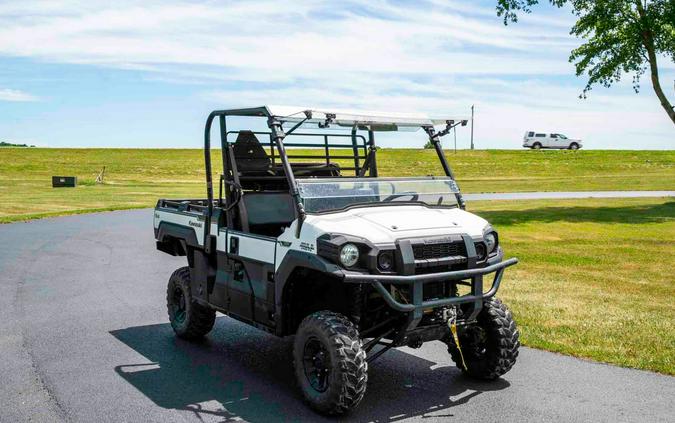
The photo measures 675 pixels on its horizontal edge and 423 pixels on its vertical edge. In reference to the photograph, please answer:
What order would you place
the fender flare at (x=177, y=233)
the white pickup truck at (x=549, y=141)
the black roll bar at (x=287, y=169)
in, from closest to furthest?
the black roll bar at (x=287, y=169), the fender flare at (x=177, y=233), the white pickup truck at (x=549, y=141)

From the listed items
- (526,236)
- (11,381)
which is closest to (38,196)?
(526,236)

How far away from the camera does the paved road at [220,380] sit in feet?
19.6

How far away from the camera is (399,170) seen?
58.1 m

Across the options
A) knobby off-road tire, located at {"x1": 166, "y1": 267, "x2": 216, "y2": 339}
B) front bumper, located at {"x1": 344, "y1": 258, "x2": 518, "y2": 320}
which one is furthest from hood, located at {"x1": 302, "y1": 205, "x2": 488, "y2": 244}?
knobby off-road tire, located at {"x1": 166, "y1": 267, "x2": 216, "y2": 339}

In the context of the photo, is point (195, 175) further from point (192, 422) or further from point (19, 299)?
point (192, 422)

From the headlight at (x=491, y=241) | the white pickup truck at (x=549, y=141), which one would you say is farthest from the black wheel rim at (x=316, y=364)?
the white pickup truck at (x=549, y=141)

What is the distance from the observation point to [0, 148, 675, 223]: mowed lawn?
147 feet

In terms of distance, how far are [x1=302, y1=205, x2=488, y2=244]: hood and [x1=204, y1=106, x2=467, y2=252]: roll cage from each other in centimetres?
66

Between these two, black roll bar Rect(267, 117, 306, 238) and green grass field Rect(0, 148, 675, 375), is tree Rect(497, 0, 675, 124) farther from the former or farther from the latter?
black roll bar Rect(267, 117, 306, 238)

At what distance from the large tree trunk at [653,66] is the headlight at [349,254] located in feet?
86.8

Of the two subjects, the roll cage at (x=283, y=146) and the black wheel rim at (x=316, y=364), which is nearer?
the black wheel rim at (x=316, y=364)

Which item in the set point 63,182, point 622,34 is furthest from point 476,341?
point 63,182

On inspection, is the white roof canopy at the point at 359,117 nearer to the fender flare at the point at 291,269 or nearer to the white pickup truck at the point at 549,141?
the fender flare at the point at 291,269

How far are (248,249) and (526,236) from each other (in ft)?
45.8
